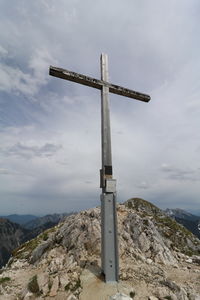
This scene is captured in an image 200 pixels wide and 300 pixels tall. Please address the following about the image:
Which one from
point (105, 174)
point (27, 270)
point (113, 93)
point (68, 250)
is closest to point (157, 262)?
point (68, 250)

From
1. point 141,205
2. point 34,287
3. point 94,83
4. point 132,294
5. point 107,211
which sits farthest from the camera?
point 141,205

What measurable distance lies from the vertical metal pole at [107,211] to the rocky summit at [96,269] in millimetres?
736

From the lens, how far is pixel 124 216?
57.6ft

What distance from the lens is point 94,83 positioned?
35.3ft

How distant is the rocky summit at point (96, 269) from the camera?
830 centimetres

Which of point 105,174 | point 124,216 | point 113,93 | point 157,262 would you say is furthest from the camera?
point 124,216

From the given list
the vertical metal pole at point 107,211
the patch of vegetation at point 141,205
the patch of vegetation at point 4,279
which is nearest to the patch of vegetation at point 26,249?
the patch of vegetation at point 4,279

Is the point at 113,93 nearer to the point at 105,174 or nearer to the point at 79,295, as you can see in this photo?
the point at 105,174

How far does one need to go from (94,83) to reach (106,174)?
17.0 ft

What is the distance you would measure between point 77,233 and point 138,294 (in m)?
7.50

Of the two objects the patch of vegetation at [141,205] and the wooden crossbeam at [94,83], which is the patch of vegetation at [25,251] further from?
the patch of vegetation at [141,205]

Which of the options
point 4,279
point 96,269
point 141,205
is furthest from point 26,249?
point 141,205

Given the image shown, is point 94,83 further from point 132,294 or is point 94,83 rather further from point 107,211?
point 132,294

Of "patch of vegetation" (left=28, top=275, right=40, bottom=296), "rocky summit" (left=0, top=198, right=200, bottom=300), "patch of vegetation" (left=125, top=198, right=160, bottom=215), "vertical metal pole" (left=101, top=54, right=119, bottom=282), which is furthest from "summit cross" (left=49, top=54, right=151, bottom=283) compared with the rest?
"patch of vegetation" (left=125, top=198, right=160, bottom=215)
